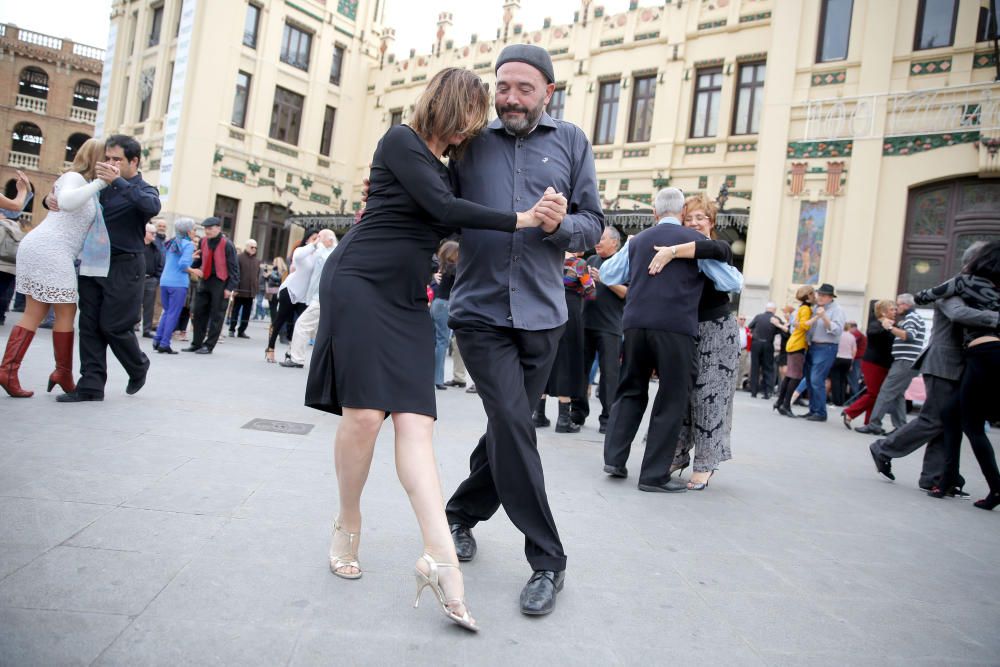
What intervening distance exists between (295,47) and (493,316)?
29.0 m

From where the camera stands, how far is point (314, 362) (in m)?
2.67

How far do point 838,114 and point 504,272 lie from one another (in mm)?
16548

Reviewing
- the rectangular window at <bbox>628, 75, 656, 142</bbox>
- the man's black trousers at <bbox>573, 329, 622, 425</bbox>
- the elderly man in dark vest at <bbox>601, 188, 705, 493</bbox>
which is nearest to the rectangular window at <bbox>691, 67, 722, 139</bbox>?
the rectangular window at <bbox>628, 75, 656, 142</bbox>

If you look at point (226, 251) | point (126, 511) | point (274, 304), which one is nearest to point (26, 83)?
point (274, 304)

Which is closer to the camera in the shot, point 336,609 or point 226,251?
point 336,609

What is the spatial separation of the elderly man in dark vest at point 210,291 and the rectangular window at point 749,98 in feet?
47.9

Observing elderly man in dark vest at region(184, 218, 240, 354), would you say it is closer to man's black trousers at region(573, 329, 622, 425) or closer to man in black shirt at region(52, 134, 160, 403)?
man in black shirt at region(52, 134, 160, 403)

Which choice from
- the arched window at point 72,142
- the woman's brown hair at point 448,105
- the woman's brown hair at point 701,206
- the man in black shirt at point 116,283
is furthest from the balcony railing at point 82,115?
the woman's brown hair at point 448,105

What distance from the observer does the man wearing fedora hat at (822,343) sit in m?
10.5

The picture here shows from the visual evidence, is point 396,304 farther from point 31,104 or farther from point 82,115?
point 31,104

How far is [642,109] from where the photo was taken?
2214 cm

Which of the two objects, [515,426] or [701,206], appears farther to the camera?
[701,206]

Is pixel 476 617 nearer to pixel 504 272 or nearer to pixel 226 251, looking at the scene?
pixel 504 272

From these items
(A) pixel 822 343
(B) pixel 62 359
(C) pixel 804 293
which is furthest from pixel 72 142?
(A) pixel 822 343
